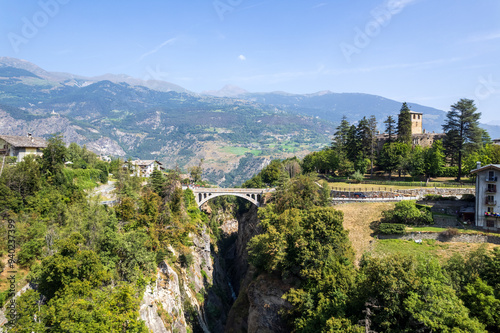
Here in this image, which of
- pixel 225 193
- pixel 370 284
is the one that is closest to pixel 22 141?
pixel 225 193

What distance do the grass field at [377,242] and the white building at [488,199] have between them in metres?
2.71

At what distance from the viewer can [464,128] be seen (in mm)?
55375

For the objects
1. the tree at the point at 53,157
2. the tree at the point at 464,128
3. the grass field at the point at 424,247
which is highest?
the tree at the point at 464,128

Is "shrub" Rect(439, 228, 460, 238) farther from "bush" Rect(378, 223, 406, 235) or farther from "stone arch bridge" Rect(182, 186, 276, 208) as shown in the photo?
"stone arch bridge" Rect(182, 186, 276, 208)

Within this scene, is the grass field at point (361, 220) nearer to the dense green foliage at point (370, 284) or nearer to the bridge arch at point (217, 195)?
the dense green foliage at point (370, 284)

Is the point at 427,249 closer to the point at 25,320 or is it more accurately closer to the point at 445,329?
the point at 445,329

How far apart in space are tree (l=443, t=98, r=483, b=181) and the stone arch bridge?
40.4 meters

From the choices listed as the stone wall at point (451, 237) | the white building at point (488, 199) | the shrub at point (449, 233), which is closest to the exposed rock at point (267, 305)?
the stone wall at point (451, 237)

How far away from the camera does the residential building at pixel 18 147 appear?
4906 cm

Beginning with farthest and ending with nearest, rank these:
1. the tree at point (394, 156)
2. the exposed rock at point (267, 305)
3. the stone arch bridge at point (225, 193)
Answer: the stone arch bridge at point (225, 193) < the tree at point (394, 156) < the exposed rock at point (267, 305)

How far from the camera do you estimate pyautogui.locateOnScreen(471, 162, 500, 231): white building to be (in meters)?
37.3

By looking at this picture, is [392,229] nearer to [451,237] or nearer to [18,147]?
[451,237]

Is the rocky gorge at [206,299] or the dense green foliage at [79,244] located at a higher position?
the dense green foliage at [79,244]

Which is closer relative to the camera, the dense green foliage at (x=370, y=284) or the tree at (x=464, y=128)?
the dense green foliage at (x=370, y=284)
